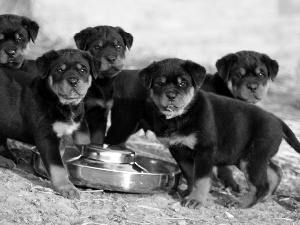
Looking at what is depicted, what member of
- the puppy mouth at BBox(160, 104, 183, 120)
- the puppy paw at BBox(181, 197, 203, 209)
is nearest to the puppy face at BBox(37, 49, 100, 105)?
the puppy mouth at BBox(160, 104, 183, 120)

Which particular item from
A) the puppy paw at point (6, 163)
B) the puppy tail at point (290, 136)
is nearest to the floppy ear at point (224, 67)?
the puppy tail at point (290, 136)

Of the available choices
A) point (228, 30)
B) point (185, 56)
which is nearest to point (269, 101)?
point (185, 56)

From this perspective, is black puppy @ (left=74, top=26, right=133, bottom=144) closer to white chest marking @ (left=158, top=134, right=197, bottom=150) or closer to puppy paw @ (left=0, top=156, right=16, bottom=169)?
puppy paw @ (left=0, top=156, right=16, bottom=169)

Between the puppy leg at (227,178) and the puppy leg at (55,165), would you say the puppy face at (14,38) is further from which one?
the puppy leg at (227,178)

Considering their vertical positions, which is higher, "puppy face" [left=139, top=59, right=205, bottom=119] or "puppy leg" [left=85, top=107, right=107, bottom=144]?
"puppy face" [left=139, top=59, right=205, bottom=119]

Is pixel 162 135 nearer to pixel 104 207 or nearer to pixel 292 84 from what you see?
pixel 104 207
